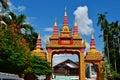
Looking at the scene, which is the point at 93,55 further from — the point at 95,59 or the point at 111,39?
the point at 111,39

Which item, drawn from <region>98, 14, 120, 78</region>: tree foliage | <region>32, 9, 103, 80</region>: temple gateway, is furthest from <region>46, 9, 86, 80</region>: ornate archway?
<region>98, 14, 120, 78</region>: tree foliage

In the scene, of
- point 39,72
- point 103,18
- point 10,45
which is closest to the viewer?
point 10,45

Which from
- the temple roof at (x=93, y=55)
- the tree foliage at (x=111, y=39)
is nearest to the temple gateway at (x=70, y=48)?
the temple roof at (x=93, y=55)

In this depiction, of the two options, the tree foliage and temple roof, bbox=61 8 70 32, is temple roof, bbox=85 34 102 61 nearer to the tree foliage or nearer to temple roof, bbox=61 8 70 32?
temple roof, bbox=61 8 70 32

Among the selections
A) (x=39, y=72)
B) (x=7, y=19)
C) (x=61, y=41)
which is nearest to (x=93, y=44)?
(x=61, y=41)

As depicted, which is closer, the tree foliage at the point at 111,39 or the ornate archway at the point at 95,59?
the ornate archway at the point at 95,59

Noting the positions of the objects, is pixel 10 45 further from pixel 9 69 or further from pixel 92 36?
pixel 92 36

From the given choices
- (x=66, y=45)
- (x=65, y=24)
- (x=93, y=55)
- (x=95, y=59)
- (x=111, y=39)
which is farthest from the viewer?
(x=111, y=39)

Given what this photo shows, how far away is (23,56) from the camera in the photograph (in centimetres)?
3269

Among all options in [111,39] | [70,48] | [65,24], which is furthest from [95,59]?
[111,39]

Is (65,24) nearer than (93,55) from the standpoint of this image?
Answer: No

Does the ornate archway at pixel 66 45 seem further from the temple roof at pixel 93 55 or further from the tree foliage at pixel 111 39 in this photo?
the tree foliage at pixel 111 39

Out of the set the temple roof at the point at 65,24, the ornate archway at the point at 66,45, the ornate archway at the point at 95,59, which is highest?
the temple roof at the point at 65,24

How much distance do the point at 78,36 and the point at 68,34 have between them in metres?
1.27
